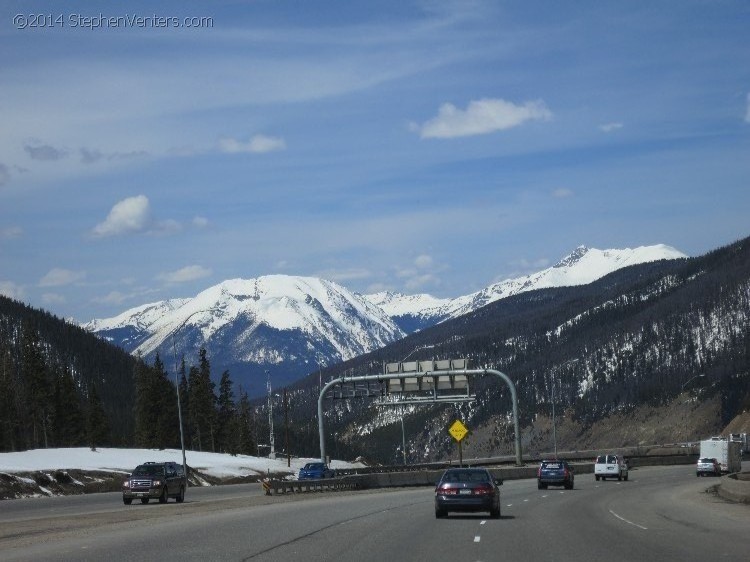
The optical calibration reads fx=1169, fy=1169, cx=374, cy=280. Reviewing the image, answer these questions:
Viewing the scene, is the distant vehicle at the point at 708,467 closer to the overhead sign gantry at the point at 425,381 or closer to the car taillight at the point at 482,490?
→ the overhead sign gantry at the point at 425,381

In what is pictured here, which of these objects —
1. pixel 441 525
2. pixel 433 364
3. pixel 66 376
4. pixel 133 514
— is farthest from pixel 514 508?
pixel 66 376

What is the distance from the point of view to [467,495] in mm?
34375

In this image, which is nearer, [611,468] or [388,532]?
[388,532]

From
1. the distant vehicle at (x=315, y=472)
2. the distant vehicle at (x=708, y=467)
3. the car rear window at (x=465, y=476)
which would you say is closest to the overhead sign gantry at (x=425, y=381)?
the distant vehicle at (x=315, y=472)

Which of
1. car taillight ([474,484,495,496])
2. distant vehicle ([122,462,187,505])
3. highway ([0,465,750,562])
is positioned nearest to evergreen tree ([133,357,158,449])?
distant vehicle ([122,462,187,505])

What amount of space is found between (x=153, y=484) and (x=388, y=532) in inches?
1006

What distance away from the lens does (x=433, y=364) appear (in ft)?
263

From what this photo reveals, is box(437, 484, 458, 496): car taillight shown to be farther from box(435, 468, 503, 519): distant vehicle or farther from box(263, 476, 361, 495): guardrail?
box(263, 476, 361, 495): guardrail

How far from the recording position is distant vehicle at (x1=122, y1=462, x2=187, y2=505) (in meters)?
52.2

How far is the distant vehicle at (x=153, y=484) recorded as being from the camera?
52250mm

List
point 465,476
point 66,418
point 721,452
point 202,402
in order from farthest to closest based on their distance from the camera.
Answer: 1. point 202,402
2. point 66,418
3. point 721,452
4. point 465,476

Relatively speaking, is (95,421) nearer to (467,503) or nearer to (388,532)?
(467,503)

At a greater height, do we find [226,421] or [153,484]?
Answer: [226,421]

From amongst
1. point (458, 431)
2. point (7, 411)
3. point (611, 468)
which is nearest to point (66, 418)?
point (7, 411)
